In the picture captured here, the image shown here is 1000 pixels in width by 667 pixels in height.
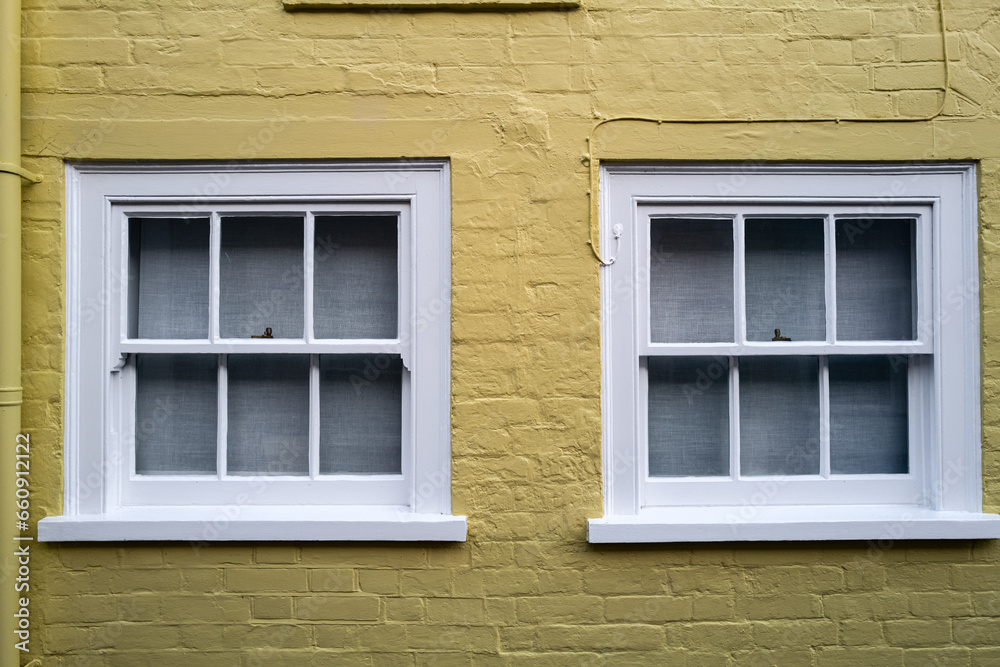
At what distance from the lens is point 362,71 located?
9.82 ft

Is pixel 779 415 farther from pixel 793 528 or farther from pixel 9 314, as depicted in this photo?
pixel 9 314

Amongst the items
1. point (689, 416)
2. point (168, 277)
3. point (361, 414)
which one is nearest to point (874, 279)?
point (689, 416)

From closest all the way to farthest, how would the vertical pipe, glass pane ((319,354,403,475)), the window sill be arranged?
the vertical pipe < the window sill < glass pane ((319,354,403,475))

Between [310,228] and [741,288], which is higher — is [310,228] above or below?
above

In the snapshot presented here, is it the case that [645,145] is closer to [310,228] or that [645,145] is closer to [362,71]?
[362,71]

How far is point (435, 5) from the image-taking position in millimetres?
2986

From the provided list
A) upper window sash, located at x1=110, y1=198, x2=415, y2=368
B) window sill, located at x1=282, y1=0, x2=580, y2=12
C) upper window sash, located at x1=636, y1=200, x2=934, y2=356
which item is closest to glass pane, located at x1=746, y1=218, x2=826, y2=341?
upper window sash, located at x1=636, y1=200, x2=934, y2=356

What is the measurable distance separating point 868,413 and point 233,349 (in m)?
2.88

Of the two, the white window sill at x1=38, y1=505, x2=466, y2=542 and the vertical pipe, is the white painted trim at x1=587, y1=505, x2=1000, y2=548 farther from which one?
the vertical pipe

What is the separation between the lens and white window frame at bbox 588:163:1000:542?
9.91 feet

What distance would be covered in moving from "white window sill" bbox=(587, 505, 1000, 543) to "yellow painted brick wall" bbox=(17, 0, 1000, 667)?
8cm

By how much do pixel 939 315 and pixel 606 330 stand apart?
147 centimetres

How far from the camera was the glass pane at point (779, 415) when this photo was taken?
10.3ft

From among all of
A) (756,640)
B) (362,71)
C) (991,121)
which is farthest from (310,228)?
(991,121)
